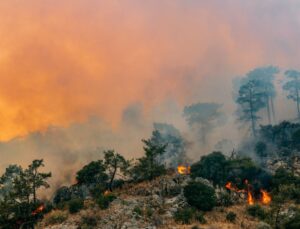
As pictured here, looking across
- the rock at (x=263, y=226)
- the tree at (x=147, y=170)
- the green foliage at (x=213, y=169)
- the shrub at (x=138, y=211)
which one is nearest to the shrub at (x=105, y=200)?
the shrub at (x=138, y=211)

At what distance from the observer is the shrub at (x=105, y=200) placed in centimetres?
5077

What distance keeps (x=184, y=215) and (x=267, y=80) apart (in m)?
75.1

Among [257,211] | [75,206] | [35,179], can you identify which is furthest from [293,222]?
[35,179]

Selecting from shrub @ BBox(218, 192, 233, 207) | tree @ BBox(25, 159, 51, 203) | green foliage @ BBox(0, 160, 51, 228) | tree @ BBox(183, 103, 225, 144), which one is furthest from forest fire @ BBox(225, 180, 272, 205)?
tree @ BBox(183, 103, 225, 144)

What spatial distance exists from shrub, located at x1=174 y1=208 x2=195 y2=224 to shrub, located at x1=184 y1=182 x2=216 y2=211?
2.24 metres

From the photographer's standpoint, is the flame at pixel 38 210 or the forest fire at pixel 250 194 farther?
the forest fire at pixel 250 194

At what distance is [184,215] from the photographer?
47.1 m

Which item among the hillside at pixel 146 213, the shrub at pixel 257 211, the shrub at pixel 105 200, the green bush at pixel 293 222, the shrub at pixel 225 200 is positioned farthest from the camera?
the shrub at pixel 225 200

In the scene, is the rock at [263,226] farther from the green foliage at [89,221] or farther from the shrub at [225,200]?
the green foliage at [89,221]

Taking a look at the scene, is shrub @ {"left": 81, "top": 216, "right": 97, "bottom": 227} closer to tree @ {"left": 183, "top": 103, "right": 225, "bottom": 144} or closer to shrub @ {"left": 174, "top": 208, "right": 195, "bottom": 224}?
shrub @ {"left": 174, "top": 208, "right": 195, "bottom": 224}

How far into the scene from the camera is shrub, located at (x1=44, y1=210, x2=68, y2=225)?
49.2 m

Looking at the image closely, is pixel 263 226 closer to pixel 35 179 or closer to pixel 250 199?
pixel 250 199

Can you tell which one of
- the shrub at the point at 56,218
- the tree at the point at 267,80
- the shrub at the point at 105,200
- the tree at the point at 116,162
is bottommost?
the shrub at the point at 56,218

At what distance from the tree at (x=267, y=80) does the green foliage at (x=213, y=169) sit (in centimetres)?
4135
